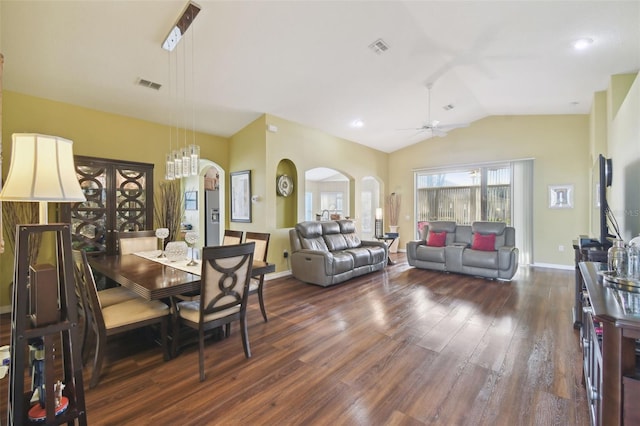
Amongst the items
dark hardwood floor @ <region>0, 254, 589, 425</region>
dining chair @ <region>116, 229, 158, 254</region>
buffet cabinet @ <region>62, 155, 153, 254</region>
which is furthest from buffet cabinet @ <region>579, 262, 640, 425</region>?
buffet cabinet @ <region>62, 155, 153, 254</region>

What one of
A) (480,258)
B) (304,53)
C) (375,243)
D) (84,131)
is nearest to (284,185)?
(375,243)

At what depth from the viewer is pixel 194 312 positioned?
7.61ft

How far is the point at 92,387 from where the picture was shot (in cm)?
204

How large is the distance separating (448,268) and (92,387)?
544cm

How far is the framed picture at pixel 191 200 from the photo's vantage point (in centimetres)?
684

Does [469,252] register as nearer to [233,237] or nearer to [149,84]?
[233,237]

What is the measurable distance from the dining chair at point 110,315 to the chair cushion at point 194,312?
15cm

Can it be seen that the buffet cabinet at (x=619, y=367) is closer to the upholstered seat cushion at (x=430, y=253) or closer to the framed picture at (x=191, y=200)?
the upholstered seat cushion at (x=430, y=253)

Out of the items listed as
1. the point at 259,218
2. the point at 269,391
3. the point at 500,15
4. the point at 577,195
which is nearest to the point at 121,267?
the point at 269,391

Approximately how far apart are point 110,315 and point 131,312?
14 cm

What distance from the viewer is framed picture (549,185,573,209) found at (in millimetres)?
5984

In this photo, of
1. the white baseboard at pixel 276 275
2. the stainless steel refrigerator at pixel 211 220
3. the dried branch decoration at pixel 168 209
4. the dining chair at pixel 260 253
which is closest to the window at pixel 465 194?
the white baseboard at pixel 276 275

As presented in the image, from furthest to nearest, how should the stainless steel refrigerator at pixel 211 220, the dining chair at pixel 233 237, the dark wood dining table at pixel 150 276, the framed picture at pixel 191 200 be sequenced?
the stainless steel refrigerator at pixel 211 220 < the framed picture at pixel 191 200 < the dining chair at pixel 233 237 < the dark wood dining table at pixel 150 276

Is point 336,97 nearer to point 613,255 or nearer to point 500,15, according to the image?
point 500,15
